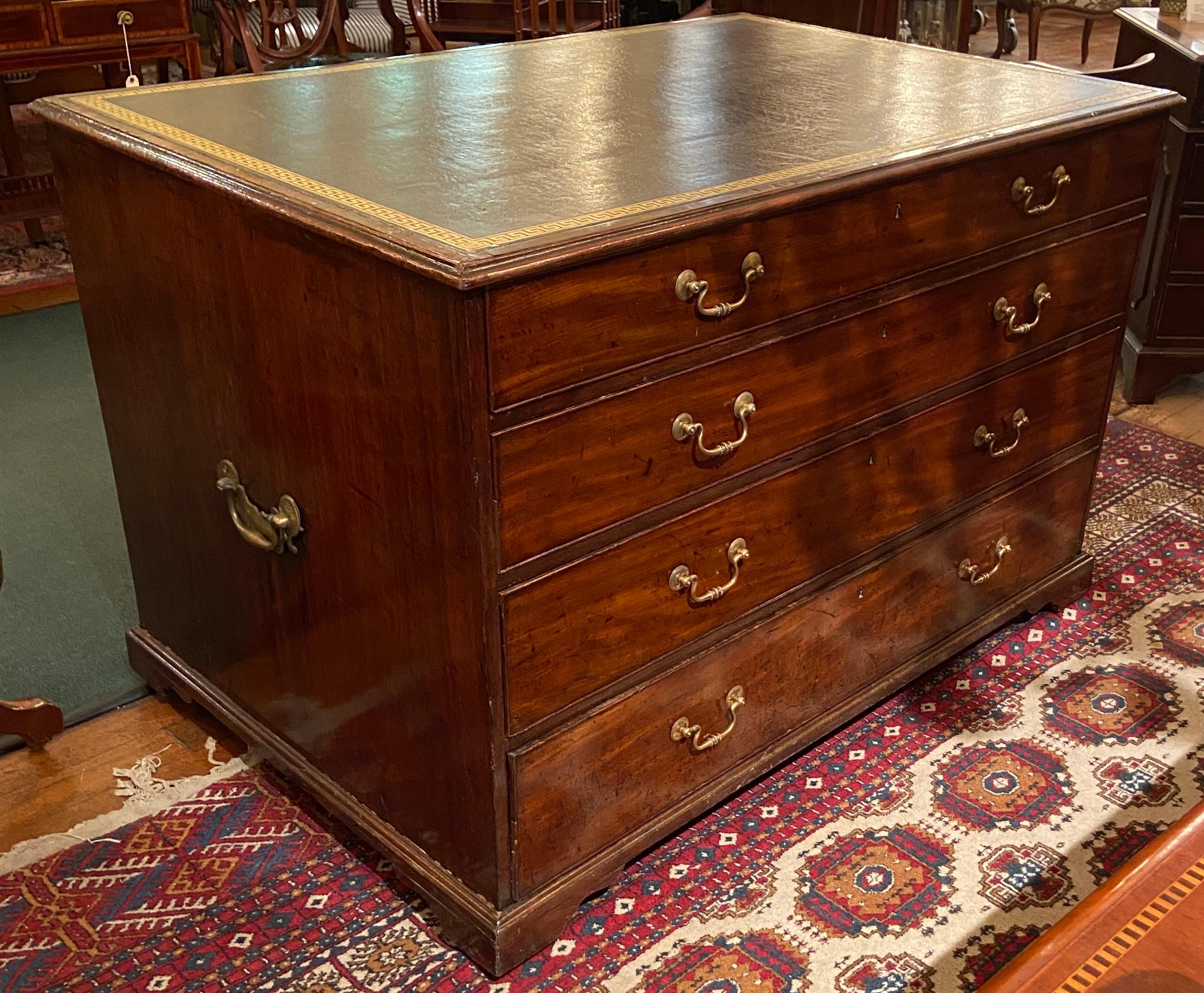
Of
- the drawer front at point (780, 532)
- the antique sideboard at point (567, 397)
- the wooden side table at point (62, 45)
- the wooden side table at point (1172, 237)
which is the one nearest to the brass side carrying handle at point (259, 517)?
the antique sideboard at point (567, 397)

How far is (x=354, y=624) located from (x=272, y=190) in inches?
23.3

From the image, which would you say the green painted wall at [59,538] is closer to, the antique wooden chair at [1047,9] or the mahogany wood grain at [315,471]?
the mahogany wood grain at [315,471]

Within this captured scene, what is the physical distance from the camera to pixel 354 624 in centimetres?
178

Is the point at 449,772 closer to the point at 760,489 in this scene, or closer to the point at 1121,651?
the point at 760,489

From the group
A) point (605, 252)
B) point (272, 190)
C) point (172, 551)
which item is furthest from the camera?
point (172, 551)

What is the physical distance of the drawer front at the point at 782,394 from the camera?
154cm

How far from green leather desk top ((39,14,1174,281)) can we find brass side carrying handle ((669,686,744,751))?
747 mm

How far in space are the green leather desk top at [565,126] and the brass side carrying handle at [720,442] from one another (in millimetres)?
275

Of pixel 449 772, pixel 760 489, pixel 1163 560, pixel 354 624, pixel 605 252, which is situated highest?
pixel 605 252

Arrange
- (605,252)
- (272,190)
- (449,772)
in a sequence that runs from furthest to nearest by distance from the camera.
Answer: (449,772) < (272,190) < (605,252)

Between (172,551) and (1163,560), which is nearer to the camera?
(172,551)

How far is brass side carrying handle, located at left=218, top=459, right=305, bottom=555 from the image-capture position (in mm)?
1798

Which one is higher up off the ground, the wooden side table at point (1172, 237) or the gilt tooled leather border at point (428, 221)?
the gilt tooled leather border at point (428, 221)

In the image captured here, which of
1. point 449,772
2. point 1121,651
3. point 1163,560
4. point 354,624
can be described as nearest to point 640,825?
point 449,772
